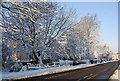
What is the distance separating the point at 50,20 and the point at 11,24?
7.88m

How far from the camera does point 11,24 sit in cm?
2441

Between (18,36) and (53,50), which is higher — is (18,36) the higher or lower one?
the higher one

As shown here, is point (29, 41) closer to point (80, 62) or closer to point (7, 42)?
point (7, 42)

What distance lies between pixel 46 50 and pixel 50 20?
620 cm

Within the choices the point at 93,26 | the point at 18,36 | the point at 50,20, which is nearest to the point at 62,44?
the point at 50,20

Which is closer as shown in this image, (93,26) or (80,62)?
(80,62)

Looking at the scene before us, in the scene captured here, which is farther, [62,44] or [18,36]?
[62,44]

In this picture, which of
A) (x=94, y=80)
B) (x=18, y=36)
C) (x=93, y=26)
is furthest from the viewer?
(x=93, y=26)

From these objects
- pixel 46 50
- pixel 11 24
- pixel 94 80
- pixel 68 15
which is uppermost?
pixel 68 15

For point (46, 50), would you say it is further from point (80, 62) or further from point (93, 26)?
point (93, 26)

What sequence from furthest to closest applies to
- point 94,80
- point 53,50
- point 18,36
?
point 53,50 < point 18,36 < point 94,80

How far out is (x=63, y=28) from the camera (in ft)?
101

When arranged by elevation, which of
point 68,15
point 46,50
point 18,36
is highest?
point 68,15

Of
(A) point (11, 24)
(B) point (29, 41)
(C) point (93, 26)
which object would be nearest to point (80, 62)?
(C) point (93, 26)
